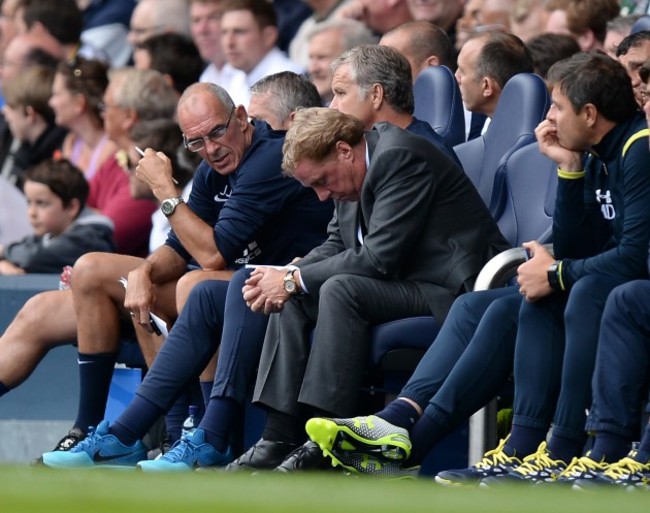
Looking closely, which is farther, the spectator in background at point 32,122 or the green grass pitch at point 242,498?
the spectator in background at point 32,122

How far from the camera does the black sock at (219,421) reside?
21.4 feet

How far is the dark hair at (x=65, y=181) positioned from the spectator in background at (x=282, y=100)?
201cm

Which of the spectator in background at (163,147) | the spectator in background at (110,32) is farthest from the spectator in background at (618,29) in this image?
the spectator in background at (110,32)

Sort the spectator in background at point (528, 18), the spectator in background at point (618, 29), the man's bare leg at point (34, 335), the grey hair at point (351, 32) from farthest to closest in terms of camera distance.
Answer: the grey hair at point (351, 32), the spectator in background at point (528, 18), the spectator in background at point (618, 29), the man's bare leg at point (34, 335)

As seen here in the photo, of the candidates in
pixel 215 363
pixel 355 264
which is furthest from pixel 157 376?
pixel 355 264

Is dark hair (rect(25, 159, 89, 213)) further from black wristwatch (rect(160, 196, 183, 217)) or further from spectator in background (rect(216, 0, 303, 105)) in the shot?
black wristwatch (rect(160, 196, 183, 217))

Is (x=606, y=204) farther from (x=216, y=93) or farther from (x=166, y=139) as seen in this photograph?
(x=166, y=139)

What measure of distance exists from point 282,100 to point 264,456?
71.5 inches

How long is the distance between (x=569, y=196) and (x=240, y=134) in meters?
1.66

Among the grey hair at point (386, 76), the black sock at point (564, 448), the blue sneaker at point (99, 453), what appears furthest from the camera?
the grey hair at point (386, 76)

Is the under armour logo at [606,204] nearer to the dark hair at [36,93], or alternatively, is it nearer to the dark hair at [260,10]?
the dark hair at [260,10]

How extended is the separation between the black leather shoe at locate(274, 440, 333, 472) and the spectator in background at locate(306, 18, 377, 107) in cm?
348

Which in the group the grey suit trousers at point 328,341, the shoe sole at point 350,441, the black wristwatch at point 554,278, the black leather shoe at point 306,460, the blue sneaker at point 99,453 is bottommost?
the blue sneaker at point 99,453

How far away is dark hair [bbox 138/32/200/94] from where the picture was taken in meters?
10.7
